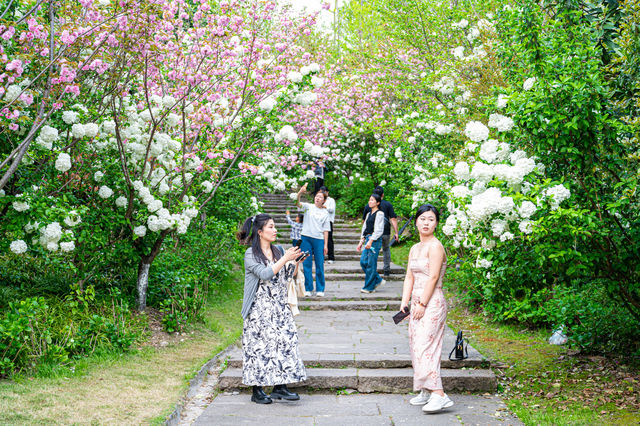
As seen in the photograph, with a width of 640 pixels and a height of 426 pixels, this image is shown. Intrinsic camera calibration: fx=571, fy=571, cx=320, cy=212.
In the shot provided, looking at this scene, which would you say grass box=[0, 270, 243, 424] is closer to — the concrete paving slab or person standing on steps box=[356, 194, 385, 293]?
the concrete paving slab

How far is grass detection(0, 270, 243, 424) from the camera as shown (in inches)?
171

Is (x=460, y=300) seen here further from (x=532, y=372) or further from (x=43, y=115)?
(x=43, y=115)

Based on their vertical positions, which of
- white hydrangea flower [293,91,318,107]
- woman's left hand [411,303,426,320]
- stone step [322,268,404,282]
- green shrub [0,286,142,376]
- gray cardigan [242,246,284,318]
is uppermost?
white hydrangea flower [293,91,318,107]

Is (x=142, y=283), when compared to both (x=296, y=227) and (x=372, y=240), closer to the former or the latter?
(x=296, y=227)

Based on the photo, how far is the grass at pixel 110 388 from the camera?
14.2ft

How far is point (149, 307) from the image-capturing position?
7.75 m

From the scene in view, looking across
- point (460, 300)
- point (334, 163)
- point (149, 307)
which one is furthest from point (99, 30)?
point (334, 163)

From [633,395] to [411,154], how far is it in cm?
831

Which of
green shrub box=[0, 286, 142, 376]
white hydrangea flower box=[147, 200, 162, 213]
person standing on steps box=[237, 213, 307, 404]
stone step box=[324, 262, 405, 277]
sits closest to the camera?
person standing on steps box=[237, 213, 307, 404]

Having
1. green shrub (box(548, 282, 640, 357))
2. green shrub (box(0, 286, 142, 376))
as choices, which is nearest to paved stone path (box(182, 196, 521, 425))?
green shrub (box(548, 282, 640, 357))

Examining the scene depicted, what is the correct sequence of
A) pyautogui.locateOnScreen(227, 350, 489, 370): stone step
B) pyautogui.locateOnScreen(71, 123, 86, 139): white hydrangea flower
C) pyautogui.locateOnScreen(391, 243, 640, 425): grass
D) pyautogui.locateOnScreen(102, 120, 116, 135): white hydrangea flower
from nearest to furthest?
pyautogui.locateOnScreen(391, 243, 640, 425): grass, pyautogui.locateOnScreen(71, 123, 86, 139): white hydrangea flower, pyautogui.locateOnScreen(227, 350, 489, 370): stone step, pyautogui.locateOnScreen(102, 120, 116, 135): white hydrangea flower

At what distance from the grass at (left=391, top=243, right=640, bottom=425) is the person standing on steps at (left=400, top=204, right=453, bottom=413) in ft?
2.52

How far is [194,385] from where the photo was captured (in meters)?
5.61

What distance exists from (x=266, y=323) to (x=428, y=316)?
1405 mm
